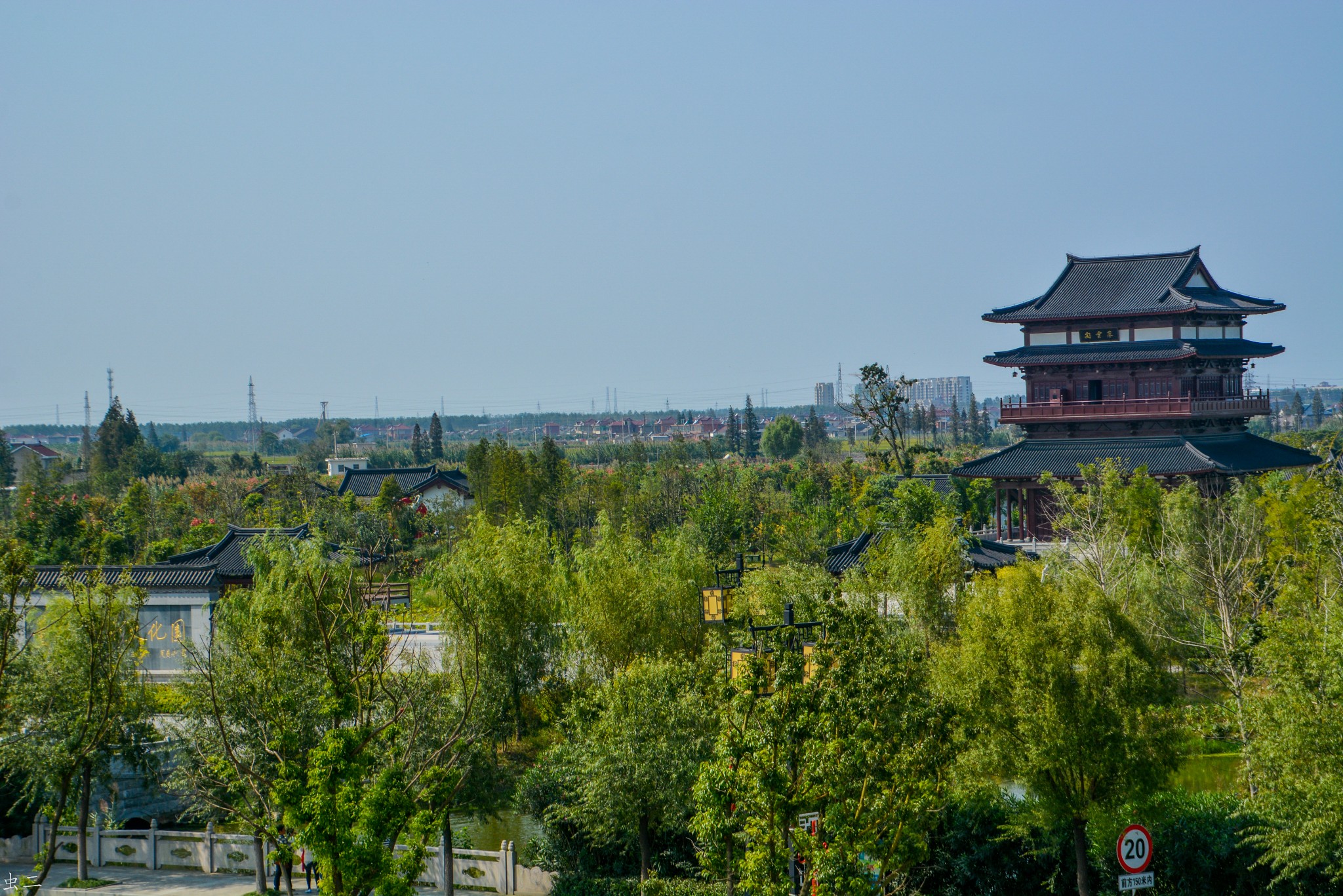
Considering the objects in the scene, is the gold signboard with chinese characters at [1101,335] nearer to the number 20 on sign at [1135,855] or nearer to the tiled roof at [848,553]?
the tiled roof at [848,553]

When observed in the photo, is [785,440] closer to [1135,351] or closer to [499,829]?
[1135,351]

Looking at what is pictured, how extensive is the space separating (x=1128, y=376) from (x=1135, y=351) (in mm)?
725

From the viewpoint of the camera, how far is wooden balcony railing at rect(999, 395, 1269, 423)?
35.5 metres

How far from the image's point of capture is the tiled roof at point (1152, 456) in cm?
3404

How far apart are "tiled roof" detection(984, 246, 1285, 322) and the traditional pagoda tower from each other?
0.04 meters

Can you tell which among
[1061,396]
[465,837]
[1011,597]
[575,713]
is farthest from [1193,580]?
[1061,396]

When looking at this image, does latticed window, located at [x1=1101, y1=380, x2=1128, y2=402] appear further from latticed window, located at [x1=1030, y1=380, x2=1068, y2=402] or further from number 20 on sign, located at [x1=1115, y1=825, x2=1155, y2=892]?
number 20 on sign, located at [x1=1115, y1=825, x2=1155, y2=892]

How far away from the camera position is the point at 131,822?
20078 millimetres

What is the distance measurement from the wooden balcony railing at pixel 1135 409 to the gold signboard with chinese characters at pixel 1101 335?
171 centimetres

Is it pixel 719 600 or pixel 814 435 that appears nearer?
pixel 719 600

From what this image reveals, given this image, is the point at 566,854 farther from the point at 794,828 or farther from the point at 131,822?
the point at 131,822

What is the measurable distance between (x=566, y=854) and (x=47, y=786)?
23.1 ft

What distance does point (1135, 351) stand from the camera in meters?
36.4

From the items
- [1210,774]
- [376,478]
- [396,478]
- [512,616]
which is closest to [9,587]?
[512,616]
